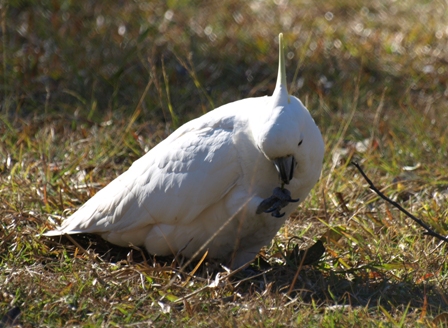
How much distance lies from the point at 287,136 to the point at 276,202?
33cm

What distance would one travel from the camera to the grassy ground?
277 cm

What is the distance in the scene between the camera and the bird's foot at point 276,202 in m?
2.82

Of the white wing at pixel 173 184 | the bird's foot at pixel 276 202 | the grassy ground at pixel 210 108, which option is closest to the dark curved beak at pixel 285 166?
the bird's foot at pixel 276 202

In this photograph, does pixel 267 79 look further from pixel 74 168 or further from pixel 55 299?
pixel 55 299

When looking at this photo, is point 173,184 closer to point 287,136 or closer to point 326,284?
point 287,136

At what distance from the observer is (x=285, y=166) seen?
8.89 ft

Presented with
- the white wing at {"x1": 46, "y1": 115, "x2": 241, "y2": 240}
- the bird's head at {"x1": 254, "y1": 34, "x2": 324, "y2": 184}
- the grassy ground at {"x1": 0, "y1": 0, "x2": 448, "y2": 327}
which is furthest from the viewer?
the white wing at {"x1": 46, "y1": 115, "x2": 241, "y2": 240}

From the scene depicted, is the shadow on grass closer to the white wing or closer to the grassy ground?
the grassy ground

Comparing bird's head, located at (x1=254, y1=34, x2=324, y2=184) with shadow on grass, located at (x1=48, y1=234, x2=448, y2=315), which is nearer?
bird's head, located at (x1=254, y1=34, x2=324, y2=184)

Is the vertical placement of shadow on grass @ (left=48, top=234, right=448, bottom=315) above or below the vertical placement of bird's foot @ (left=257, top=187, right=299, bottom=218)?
below

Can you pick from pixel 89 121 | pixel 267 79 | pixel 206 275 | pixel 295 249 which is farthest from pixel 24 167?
pixel 267 79

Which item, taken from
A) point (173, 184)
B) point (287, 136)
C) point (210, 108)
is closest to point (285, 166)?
point (287, 136)

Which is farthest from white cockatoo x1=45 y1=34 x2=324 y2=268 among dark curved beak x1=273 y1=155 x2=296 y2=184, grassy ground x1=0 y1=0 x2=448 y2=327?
grassy ground x1=0 y1=0 x2=448 y2=327

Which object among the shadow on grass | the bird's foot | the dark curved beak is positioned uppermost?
the dark curved beak
